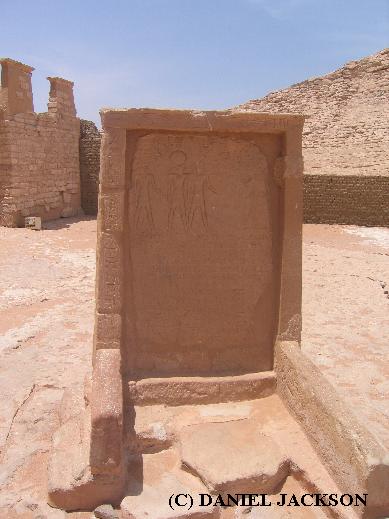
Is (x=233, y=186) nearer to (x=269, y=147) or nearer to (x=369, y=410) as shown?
(x=269, y=147)

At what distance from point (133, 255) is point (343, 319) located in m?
3.97

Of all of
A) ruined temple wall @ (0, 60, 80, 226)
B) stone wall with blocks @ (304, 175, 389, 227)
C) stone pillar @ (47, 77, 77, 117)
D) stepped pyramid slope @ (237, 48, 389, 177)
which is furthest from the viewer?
stepped pyramid slope @ (237, 48, 389, 177)

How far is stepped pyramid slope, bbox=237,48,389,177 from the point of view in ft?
69.5

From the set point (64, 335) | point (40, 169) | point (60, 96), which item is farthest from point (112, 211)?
point (60, 96)

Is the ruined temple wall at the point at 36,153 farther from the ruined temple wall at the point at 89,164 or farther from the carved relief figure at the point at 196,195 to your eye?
the carved relief figure at the point at 196,195

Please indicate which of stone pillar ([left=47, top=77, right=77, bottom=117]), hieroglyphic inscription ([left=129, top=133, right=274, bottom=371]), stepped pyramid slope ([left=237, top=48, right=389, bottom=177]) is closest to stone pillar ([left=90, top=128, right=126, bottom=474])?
hieroglyphic inscription ([left=129, top=133, right=274, bottom=371])

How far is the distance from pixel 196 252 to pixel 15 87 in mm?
10047

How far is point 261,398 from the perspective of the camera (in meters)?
3.87

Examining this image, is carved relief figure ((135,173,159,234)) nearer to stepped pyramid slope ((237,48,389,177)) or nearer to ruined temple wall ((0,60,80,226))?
ruined temple wall ((0,60,80,226))

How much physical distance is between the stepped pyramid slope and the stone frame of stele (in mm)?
17658

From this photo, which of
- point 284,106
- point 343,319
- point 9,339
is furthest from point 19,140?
point 284,106

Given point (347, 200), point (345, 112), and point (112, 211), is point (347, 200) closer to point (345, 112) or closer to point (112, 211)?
point (345, 112)

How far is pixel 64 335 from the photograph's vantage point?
19.2 feet

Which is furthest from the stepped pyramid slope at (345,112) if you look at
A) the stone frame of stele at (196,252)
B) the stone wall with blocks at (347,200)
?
the stone frame of stele at (196,252)
